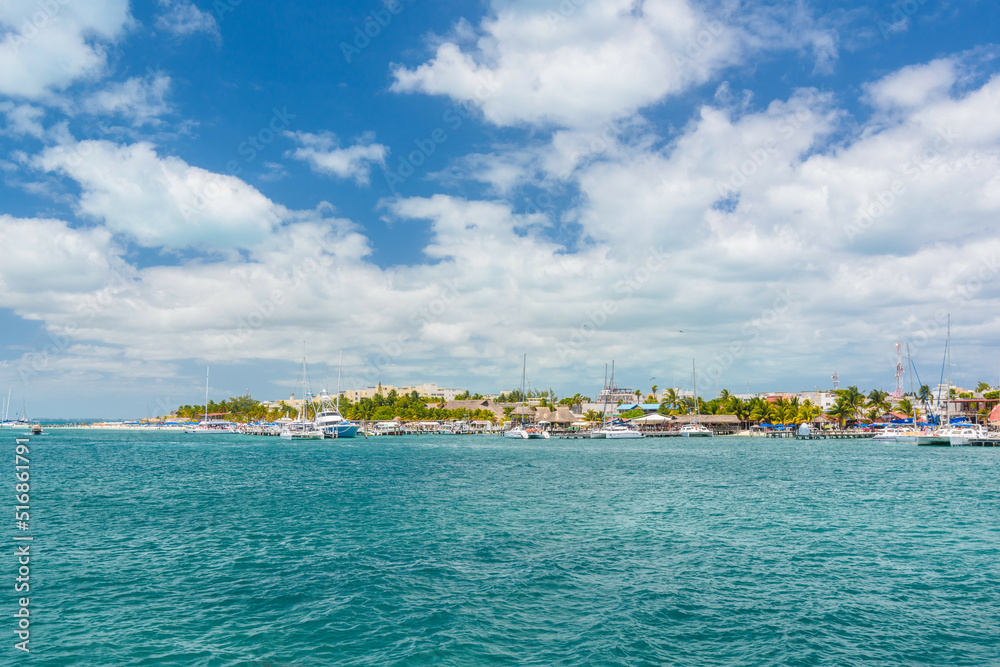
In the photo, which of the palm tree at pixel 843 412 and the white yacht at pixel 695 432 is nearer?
the palm tree at pixel 843 412

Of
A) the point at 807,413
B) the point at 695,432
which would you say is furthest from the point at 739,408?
the point at 695,432

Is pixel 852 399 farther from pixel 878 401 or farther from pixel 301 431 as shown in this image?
pixel 301 431

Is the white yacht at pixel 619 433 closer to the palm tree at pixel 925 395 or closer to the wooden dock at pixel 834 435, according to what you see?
the wooden dock at pixel 834 435

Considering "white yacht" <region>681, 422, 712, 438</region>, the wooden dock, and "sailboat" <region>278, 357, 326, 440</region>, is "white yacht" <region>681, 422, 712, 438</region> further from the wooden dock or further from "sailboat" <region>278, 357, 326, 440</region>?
"sailboat" <region>278, 357, 326, 440</region>

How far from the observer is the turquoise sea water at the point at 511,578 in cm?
1622

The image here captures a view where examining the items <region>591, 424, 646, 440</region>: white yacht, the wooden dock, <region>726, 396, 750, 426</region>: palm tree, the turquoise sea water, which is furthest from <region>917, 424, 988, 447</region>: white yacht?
the turquoise sea water

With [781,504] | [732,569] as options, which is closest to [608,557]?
[732,569]

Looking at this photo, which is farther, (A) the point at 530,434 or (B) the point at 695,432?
(B) the point at 695,432

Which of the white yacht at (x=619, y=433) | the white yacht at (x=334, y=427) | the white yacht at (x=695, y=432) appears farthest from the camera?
the white yacht at (x=695, y=432)

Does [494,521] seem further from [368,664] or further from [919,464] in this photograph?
[919,464]

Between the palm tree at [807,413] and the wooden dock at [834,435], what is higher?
the palm tree at [807,413]

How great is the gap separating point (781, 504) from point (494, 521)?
20.8 meters

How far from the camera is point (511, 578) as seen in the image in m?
22.4

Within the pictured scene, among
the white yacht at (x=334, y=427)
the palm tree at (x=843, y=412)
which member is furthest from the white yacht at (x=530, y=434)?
the palm tree at (x=843, y=412)
